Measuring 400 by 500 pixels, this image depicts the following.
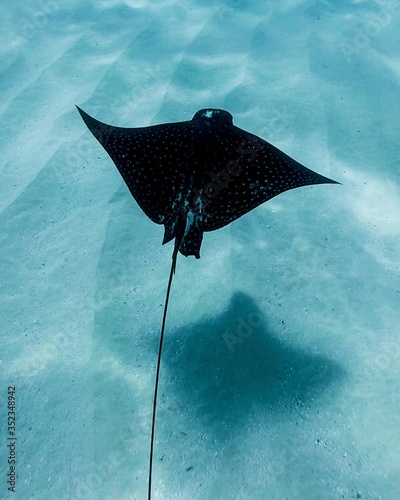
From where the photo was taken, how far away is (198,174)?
2.46m

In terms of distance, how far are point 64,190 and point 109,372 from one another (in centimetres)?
235

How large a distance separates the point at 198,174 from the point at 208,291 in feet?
4.36

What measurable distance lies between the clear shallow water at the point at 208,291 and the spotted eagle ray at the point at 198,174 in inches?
43.7

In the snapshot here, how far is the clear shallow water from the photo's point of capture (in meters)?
2.54

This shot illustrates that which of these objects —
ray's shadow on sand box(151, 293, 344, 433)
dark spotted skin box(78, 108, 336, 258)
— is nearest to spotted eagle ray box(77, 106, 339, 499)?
dark spotted skin box(78, 108, 336, 258)

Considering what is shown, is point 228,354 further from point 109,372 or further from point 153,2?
point 153,2

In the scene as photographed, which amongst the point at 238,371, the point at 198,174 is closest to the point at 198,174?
the point at 198,174

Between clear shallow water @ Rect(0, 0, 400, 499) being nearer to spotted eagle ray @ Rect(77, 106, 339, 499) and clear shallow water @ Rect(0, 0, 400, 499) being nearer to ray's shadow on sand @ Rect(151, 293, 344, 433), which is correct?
ray's shadow on sand @ Rect(151, 293, 344, 433)

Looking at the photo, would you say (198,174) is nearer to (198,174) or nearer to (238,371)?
(198,174)

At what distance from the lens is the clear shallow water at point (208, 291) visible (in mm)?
2541

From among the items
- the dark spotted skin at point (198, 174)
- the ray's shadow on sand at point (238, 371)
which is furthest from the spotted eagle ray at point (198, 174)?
the ray's shadow on sand at point (238, 371)

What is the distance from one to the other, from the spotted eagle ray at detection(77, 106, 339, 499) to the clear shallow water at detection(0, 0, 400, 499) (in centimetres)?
111

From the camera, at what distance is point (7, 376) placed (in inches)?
113

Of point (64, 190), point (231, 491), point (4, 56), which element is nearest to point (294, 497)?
point (231, 491)
